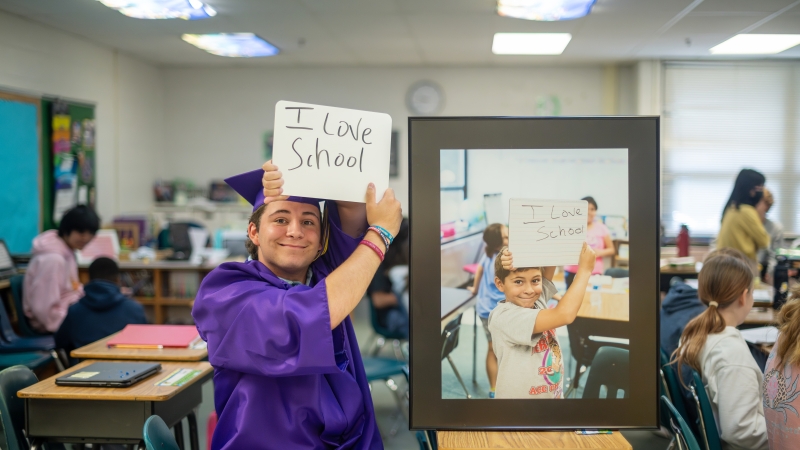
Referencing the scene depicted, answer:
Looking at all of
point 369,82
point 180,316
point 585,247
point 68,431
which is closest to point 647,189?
point 585,247

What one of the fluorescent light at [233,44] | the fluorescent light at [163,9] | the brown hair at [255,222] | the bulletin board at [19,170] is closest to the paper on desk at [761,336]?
the brown hair at [255,222]

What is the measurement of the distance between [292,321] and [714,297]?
5.41ft

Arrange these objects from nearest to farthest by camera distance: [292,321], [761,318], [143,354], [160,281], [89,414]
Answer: [292,321] < [89,414] < [143,354] < [761,318] < [160,281]

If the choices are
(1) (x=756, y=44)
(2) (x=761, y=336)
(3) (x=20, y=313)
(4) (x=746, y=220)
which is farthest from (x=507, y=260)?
(1) (x=756, y=44)

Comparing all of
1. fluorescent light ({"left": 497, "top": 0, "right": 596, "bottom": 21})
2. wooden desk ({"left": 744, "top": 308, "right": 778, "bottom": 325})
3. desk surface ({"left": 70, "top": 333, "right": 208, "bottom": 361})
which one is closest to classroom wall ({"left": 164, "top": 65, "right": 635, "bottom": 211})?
fluorescent light ({"left": 497, "top": 0, "right": 596, "bottom": 21})

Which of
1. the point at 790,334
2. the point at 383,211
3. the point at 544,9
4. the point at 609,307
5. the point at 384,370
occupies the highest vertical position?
the point at 544,9

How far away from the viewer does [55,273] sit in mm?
3822

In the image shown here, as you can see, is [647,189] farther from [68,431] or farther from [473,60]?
[473,60]

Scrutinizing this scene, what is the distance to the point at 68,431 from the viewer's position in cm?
202

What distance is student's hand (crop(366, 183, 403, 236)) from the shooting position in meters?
1.26

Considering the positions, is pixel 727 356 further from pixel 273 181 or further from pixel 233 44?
pixel 233 44

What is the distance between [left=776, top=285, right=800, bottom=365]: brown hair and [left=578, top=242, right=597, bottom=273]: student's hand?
64cm

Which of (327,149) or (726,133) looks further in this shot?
(726,133)

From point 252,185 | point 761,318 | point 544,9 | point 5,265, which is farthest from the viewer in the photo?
point 544,9
